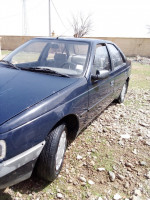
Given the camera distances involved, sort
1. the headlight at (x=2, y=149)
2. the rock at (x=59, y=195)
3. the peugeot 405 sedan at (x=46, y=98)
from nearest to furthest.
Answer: the headlight at (x=2, y=149)
the peugeot 405 sedan at (x=46, y=98)
the rock at (x=59, y=195)

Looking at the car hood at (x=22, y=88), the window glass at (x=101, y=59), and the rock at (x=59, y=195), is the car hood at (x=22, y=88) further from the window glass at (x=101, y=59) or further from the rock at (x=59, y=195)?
the rock at (x=59, y=195)

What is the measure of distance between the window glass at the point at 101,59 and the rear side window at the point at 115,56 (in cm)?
25

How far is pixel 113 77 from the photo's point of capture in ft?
11.5

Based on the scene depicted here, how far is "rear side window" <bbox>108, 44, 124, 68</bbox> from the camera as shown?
3648 millimetres

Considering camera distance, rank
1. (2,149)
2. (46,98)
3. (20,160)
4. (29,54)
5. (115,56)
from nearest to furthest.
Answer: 1. (2,149)
2. (20,160)
3. (46,98)
4. (29,54)
5. (115,56)

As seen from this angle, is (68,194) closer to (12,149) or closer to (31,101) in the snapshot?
(12,149)

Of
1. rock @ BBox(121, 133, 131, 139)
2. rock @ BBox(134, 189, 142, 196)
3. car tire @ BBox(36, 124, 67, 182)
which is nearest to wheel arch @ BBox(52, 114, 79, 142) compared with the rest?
car tire @ BBox(36, 124, 67, 182)

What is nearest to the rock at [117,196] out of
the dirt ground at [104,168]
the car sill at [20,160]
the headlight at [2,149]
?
the dirt ground at [104,168]

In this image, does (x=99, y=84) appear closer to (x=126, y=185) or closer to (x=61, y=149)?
(x=61, y=149)

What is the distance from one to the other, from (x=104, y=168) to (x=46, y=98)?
130 cm

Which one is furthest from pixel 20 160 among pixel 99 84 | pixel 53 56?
pixel 53 56

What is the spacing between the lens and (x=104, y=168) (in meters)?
2.45

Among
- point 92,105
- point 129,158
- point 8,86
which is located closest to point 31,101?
point 8,86

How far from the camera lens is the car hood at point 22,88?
5.43 ft
